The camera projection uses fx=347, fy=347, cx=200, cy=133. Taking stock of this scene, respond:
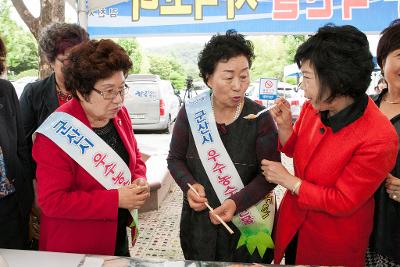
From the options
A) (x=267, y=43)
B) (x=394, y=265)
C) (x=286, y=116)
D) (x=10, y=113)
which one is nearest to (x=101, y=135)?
(x=10, y=113)

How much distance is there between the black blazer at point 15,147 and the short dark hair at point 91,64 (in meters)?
0.36

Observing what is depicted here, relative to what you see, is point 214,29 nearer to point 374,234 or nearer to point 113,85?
point 113,85

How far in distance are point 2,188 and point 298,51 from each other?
143 cm

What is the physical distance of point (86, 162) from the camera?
149 cm

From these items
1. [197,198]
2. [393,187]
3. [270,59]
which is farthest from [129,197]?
[270,59]

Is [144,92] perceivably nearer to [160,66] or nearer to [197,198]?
[197,198]

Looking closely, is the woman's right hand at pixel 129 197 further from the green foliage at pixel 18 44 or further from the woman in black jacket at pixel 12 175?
the green foliage at pixel 18 44

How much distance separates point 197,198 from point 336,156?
0.67 meters

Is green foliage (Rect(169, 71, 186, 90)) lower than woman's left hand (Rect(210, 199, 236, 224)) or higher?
higher

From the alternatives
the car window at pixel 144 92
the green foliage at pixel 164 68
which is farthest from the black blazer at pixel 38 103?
the green foliage at pixel 164 68

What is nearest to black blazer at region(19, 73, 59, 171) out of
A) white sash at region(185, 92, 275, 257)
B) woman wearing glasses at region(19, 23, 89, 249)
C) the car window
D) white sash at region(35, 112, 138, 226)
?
woman wearing glasses at region(19, 23, 89, 249)

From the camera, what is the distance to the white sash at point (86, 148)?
1.45m

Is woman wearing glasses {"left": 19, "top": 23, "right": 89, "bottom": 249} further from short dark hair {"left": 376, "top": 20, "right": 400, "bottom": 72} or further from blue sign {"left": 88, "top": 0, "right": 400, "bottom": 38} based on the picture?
short dark hair {"left": 376, "top": 20, "right": 400, "bottom": 72}

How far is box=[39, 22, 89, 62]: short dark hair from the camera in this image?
1.88m
